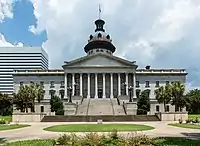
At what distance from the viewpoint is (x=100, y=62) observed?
101m

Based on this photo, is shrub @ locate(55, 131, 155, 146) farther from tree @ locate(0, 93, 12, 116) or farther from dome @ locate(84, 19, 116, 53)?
dome @ locate(84, 19, 116, 53)

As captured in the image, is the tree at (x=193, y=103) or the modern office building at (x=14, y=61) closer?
the tree at (x=193, y=103)

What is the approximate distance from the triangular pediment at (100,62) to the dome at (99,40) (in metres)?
18.2

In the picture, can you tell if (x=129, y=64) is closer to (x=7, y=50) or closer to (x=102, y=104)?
(x=102, y=104)

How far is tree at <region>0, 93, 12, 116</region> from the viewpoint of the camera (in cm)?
9038

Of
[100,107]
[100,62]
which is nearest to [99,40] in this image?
[100,62]

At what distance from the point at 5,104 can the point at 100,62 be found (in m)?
30.8

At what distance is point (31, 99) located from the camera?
70.9 m

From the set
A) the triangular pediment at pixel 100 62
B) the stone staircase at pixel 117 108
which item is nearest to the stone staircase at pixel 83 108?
the stone staircase at pixel 117 108

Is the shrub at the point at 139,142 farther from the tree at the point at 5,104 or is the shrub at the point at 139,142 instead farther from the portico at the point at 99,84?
the portico at the point at 99,84

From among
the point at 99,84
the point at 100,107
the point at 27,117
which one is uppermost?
the point at 99,84

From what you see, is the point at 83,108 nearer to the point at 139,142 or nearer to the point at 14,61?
the point at 139,142

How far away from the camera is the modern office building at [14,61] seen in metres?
178

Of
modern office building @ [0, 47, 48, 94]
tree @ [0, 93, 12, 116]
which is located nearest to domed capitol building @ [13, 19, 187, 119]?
tree @ [0, 93, 12, 116]
